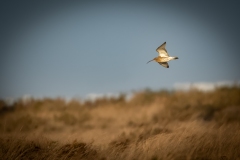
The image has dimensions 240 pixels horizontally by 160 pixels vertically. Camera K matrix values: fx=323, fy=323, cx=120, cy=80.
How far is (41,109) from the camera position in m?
22.0

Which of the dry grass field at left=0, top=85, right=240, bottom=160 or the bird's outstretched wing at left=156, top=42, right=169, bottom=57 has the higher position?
the bird's outstretched wing at left=156, top=42, right=169, bottom=57

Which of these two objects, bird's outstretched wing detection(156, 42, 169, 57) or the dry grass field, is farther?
bird's outstretched wing detection(156, 42, 169, 57)

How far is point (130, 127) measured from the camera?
14383mm

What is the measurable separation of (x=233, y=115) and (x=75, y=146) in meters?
11.3

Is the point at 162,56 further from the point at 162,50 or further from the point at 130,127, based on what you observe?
the point at 130,127

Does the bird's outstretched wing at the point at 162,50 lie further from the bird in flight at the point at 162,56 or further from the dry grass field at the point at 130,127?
the dry grass field at the point at 130,127

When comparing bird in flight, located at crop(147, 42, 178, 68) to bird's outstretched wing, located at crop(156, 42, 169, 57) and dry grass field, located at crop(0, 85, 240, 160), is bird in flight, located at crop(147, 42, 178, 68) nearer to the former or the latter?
bird's outstretched wing, located at crop(156, 42, 169, 57)

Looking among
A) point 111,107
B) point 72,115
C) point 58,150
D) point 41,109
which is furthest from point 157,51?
point 41,109

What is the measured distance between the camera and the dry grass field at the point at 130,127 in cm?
598

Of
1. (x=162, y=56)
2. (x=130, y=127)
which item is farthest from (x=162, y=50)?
(x=130, y=127)

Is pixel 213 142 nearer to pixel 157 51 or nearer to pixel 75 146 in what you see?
pixel 157 51

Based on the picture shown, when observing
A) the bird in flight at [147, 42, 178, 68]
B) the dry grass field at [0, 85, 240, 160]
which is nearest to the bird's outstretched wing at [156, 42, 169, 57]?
the bird in flight at [147, 42, 178, 68]

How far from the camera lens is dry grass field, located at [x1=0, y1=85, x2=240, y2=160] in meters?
5.98

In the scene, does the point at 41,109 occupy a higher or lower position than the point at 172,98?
higher
